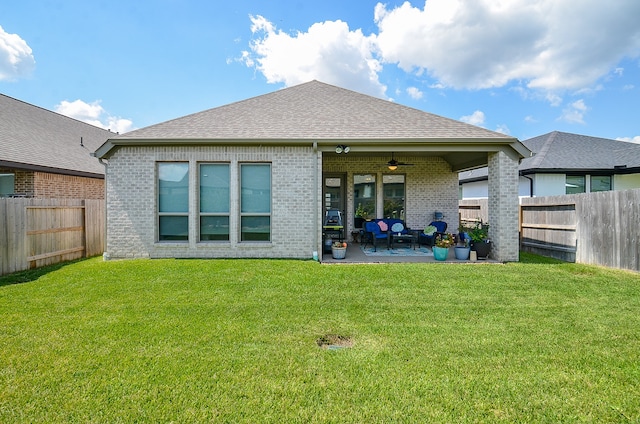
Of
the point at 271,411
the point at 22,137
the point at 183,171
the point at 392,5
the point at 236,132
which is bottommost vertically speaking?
the point at 271,411

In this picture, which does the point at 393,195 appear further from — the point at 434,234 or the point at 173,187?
the point at 173,187

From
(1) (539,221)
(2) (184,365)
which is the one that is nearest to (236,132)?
(2) (184,365)

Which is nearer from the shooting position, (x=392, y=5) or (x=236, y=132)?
(x=236, y=132)

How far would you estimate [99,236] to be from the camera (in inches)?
376

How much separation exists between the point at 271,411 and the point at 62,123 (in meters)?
18.6

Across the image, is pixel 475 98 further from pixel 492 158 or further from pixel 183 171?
pixel 183 171

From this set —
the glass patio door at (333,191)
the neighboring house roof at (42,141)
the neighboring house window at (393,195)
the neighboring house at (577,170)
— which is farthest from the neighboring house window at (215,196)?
the neighboring house at (577,170)

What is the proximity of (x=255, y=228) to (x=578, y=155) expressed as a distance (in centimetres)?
1527

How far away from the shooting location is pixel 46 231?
25.4 ft

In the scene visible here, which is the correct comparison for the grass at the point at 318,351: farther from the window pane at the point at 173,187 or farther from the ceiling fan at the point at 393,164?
the ceiling fan at the point at 393,164

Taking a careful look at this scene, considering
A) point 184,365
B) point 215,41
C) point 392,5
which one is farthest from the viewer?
Answer: point 392,5

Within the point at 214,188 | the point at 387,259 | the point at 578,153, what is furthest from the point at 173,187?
the point at 578,153

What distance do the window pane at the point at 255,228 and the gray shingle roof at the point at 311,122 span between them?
2.15 meters

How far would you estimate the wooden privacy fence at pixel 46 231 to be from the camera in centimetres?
676
